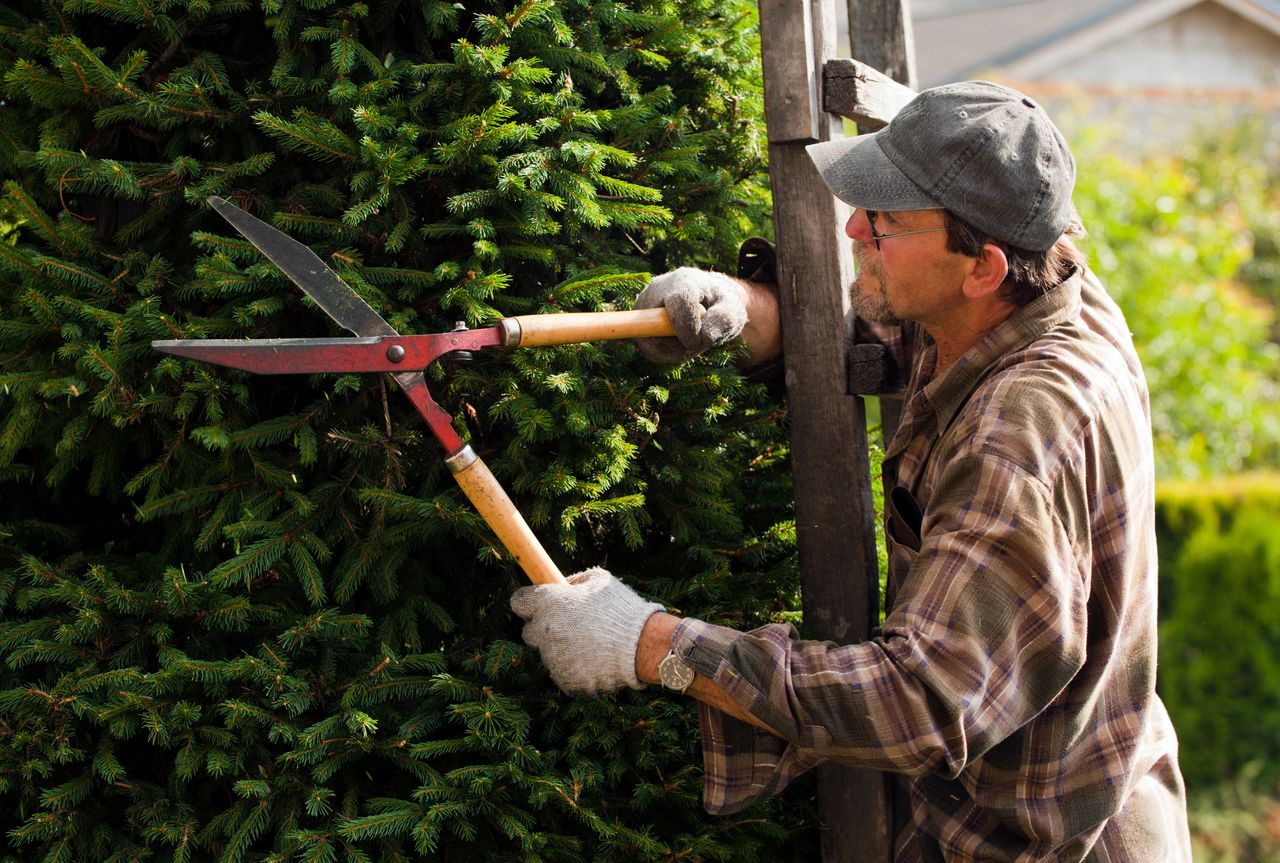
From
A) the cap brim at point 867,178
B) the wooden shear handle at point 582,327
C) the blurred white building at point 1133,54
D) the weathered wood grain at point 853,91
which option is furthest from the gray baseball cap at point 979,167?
the blurred white building at point 1133,54

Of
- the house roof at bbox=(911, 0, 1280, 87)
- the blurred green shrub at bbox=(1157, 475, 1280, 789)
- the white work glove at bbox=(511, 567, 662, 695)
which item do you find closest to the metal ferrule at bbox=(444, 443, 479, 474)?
the white work glove at bbox=(511, 567, 662, 695)

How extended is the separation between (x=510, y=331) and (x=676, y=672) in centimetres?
71

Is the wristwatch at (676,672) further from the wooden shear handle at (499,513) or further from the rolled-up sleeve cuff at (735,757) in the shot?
the wooden shear handle at (499,513)

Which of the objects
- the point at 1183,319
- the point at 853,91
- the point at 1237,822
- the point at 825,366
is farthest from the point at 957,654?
the point at 1183,319

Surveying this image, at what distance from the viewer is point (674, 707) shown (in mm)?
2434

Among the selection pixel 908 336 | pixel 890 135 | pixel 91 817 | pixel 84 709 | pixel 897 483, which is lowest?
pixel 91 817

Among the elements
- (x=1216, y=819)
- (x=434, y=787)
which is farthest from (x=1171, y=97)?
(x=434, y=787)

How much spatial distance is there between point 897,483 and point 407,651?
1.07 m

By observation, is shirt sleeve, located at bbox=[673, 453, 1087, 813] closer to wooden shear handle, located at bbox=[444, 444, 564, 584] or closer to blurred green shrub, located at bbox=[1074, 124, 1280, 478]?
wooden shear handle, located at bbox=[444, 444, 564, 584]

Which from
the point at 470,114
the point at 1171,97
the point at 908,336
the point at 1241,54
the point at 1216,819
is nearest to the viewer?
the point at 470,114

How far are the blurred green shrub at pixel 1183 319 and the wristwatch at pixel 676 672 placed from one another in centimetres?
598

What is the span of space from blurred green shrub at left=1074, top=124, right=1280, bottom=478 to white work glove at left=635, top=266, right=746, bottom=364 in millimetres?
5388

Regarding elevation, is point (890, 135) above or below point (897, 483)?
above

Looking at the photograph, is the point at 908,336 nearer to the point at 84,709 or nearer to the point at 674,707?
the point at 674,707
